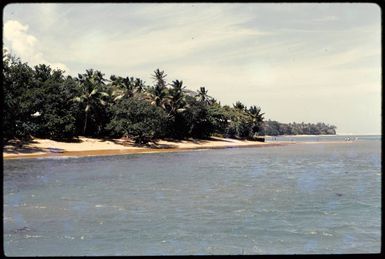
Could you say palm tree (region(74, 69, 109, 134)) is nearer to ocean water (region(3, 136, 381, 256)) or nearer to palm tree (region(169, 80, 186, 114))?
palm tree (region(169, 80, 186, 114))

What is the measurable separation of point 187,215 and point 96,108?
42056 mm

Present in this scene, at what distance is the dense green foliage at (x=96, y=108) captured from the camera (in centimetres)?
4291

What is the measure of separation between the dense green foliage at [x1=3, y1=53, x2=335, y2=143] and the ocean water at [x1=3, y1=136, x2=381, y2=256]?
57.9 ft

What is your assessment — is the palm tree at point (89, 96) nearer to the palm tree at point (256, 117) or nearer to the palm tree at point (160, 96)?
the palm tree at point (160, 96)

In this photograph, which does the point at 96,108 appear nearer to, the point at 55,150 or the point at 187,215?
the point at 55,150

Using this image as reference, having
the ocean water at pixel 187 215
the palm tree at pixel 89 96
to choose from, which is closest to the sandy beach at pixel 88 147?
the palm tree at pixel 89 96

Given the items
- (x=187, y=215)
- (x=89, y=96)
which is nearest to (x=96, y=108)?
(x=89, y=96)

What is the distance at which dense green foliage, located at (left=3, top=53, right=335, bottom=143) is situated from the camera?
42906mm

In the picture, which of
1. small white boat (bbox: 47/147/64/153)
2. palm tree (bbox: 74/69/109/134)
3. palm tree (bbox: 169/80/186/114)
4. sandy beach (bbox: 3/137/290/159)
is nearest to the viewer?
sandy beach (bbox: 3/137/290/159)

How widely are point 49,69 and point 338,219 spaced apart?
4634cm

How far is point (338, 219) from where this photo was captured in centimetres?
1505

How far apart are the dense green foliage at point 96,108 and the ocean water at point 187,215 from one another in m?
17.7

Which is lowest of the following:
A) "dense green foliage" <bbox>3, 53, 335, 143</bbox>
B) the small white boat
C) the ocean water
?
the ocean water

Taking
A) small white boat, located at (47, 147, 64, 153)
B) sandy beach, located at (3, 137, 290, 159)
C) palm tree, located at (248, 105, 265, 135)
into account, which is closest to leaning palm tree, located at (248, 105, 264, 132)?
palm tree, located at (248, 105, 265, 135)
